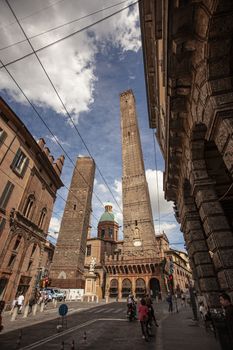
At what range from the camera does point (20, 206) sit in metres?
19.7

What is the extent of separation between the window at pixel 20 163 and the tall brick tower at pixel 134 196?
88.2 feet

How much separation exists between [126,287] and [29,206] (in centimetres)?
2754

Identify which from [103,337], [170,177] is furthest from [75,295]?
[170,177]

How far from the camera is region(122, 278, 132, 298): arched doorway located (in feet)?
127

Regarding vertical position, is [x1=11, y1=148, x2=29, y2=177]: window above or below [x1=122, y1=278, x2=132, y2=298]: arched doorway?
above

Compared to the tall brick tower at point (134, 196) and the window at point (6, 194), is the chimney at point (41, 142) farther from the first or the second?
the tall brick tower at point (134, 196)

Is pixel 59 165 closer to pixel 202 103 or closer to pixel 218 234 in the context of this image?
pixel 218 234

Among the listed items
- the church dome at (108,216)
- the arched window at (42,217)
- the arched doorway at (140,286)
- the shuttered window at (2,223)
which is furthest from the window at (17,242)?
the church dome at (108,216)

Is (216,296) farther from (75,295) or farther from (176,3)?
(75,295)

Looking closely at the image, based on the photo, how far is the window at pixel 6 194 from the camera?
17.3m

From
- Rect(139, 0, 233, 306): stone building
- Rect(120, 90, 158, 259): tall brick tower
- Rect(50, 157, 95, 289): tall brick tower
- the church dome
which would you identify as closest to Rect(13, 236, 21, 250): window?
Rect(50, 157, 95, 289): tall brick tower

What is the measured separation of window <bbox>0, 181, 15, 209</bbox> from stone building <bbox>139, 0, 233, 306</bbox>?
14.8 m

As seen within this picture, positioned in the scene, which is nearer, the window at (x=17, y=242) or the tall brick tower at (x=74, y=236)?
the window at (x=17, y=242)

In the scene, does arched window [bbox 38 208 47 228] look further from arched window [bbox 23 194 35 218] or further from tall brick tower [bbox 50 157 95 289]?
tall brick tower [bbox 50 157 95 289]
